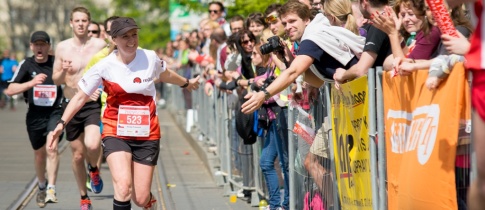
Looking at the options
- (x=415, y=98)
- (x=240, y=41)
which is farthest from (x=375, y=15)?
(x=240, y=41)

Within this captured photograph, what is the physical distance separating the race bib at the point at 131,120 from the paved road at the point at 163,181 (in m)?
2.83

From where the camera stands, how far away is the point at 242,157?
12.6 m

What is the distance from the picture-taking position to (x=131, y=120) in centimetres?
908

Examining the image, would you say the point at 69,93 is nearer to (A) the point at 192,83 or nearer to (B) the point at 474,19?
(A) the point at 192,83

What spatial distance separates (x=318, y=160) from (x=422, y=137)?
8.51 feet

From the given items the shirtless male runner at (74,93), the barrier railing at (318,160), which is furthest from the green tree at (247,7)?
the shirtless male runner at (74,93)

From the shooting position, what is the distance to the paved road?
12.3 meters

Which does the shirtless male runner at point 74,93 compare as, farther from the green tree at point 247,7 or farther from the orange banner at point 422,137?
the orange banner at point 422,137

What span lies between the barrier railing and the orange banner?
0.11 meters

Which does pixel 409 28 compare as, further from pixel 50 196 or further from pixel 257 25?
pixel 50 196

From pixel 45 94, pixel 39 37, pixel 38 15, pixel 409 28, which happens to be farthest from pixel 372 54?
pixel 38 15

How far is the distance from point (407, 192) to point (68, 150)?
50.2 feet

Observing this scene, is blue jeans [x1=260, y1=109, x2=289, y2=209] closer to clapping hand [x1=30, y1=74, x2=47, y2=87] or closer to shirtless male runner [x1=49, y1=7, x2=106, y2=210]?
shirtless male runner [x1=49, y1=7, x2=106, y2=210]

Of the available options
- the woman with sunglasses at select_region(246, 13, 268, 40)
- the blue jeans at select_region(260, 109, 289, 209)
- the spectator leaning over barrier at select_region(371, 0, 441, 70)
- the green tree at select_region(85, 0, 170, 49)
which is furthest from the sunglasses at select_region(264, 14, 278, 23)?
the green tree at select_region(85, 0, 170, 49)
